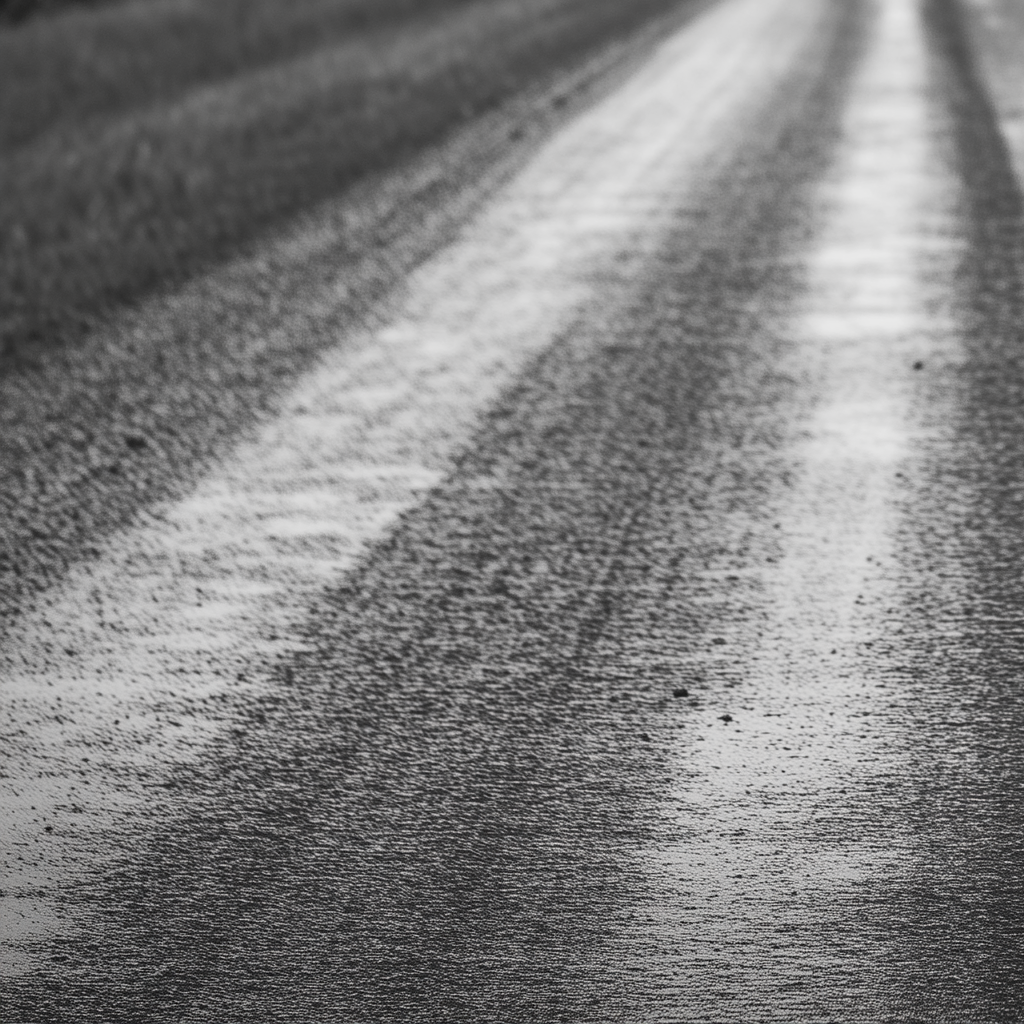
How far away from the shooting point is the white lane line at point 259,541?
10.9ft

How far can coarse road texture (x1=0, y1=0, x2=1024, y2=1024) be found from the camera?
274 cm

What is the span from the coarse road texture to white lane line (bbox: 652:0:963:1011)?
0.01 meters

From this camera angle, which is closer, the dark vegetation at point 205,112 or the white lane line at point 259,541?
the white lane line at point 259,541

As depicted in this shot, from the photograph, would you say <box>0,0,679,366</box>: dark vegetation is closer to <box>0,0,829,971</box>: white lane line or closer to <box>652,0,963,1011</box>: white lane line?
<box>0,0,829,971</box>: white lane line

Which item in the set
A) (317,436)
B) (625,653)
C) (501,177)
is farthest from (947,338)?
(501,177)

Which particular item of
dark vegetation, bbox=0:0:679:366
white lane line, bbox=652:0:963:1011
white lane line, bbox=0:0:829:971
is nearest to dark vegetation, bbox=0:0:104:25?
dark vegetation, bbox=0:0:679:366

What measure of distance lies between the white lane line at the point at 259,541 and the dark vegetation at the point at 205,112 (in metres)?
1.47

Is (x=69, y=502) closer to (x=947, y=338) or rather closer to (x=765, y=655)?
(x=765, y=655)

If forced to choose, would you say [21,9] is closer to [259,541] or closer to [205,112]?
[205,112]

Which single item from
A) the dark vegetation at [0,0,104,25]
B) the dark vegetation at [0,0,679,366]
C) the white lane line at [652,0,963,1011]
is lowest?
the white lane line at [652,0,963,1011]

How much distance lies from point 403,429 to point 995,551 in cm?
201

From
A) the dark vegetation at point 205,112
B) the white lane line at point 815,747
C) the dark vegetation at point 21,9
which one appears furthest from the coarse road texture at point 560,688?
the dark vegetation at point 21,9

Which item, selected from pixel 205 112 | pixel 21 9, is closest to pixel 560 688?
pixel 205 112

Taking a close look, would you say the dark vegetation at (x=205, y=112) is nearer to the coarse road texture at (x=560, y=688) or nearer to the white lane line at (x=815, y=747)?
the coarse road texture at (x=560, y=688)
